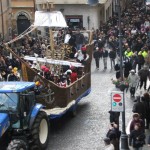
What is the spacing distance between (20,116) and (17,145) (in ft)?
3.74

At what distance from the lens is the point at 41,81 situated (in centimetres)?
1864

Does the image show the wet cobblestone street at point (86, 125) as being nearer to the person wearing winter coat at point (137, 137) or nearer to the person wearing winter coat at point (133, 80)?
the person wearing winter coat at point (133, 80)

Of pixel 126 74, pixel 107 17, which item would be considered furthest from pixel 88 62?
pixel 107 17

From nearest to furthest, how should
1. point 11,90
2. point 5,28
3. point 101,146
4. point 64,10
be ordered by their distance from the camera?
1. point 11,90
2. point 101,146
3. point 5,28
4. point 64,10

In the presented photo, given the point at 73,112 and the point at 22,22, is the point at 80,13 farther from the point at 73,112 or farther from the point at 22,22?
the point at 73,112

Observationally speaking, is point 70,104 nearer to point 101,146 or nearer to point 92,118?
point 92,118

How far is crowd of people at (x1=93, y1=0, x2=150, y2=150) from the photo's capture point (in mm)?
15234

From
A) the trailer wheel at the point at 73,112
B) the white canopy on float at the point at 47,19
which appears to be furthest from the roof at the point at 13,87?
the white canopy on float at the point at 47,19

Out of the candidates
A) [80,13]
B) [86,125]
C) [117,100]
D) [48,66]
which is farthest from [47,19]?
[80,13]

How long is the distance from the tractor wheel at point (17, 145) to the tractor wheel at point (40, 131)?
81 cm

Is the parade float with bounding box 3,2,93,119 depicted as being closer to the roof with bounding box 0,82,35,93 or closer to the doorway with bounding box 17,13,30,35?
the roof with bounding box 0,82,35,93

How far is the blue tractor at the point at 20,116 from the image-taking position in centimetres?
1522

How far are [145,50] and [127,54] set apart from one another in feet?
3.19

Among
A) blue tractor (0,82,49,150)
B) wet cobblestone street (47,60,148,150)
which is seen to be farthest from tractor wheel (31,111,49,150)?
wet cobblestone street (47,60,148,150)
